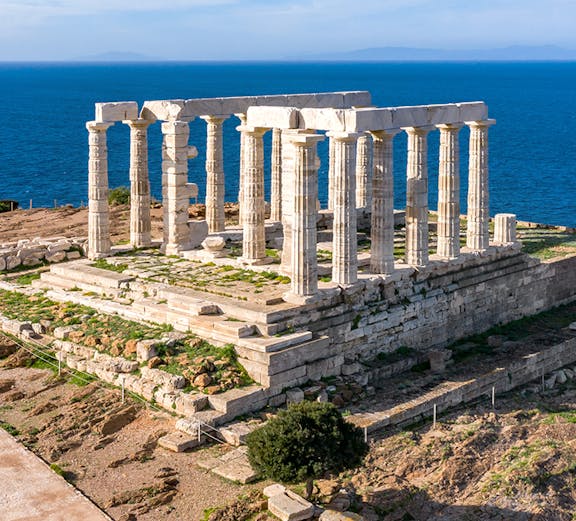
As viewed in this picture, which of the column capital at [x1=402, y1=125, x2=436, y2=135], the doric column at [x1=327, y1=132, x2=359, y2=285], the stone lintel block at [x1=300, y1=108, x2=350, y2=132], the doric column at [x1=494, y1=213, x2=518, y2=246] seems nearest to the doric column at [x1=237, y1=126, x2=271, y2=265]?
the stone lintel block at [x1=300, y1=108, x2=350, y2=132]

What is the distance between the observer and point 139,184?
34.5 meters

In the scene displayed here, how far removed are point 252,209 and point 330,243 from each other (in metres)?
3.53

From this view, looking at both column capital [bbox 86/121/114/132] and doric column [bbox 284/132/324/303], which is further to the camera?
column capital [bbox 86/121/114/132]

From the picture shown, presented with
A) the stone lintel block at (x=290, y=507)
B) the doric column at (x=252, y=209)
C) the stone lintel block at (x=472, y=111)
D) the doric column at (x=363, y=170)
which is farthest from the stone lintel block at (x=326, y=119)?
the stone lintel block at (x=290, y=507)

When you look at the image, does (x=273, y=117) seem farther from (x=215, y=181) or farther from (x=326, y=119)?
(x=215, y=181)

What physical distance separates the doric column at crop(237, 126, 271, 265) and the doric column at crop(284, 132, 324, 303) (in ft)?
12.7

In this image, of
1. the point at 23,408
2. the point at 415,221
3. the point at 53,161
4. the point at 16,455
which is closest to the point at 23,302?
the point at 23,408

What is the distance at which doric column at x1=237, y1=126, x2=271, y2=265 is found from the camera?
31.5 metres

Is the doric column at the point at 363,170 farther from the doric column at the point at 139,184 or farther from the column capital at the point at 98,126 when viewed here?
the column capital at the point at 98,126

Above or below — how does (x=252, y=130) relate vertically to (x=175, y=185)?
above

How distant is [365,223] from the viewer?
3831 centimetres

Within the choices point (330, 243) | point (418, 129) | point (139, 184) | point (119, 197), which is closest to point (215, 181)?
point (139, 184)

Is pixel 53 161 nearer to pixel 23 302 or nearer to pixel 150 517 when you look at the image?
pixel 23 302

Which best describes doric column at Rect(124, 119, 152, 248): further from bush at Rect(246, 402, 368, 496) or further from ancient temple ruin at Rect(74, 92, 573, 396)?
bush at Rect(246, 402, 368, 496)
